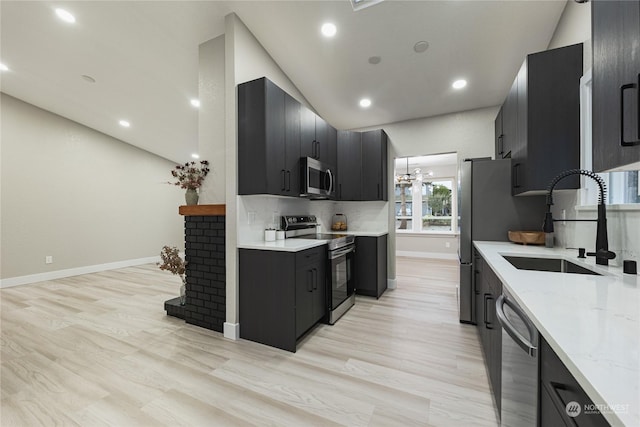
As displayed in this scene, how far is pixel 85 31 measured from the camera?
2.95 metres

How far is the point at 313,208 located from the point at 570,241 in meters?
2.90

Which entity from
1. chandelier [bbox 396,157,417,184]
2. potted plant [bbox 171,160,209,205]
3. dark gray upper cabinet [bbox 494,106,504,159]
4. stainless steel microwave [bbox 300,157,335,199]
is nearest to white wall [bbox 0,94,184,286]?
potted plant [bbox 171,160,209,205]

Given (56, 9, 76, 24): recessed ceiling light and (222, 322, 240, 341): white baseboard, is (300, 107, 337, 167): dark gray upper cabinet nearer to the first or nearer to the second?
(222, 322, 240, 341): white baseboard

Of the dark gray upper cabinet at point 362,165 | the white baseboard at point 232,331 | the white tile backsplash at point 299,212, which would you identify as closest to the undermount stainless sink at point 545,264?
the dark gray upper cabinet at point 362,165

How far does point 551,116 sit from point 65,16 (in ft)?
16.0

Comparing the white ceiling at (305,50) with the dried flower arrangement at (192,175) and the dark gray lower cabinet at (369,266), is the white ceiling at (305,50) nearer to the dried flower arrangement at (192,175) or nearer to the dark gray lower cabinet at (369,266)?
the dried flower arrangement at (192,175)

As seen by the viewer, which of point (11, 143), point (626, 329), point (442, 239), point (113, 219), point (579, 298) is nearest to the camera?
point (626, 329)

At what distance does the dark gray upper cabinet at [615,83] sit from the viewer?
0.76 meters

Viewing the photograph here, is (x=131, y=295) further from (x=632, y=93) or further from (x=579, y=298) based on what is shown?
(x=632, y=93)

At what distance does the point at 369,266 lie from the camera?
3.72 m

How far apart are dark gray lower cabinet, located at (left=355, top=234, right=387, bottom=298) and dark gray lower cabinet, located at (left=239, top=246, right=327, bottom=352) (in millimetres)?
1285

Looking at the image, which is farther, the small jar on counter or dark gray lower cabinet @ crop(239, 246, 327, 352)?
the small jar on counter

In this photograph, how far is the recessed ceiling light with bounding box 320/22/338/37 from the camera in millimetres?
2566

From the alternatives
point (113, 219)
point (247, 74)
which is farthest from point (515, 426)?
point (113, 219)
